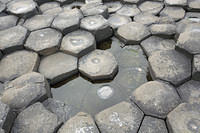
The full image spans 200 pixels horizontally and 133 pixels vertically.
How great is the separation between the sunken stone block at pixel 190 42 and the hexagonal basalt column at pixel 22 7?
1.86m

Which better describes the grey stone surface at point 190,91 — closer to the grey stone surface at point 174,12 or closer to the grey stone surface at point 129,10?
the grey stone surface at point 174,12

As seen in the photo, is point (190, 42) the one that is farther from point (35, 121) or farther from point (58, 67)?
point (35, 121)

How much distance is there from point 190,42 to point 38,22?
1745 mm

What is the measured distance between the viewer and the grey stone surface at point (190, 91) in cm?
145

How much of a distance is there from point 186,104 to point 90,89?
805 millimetres

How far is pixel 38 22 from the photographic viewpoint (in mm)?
2297

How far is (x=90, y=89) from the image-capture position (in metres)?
1.69

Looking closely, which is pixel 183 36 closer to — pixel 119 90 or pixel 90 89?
pixel 119 90

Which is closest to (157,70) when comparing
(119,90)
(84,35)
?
(119,90)

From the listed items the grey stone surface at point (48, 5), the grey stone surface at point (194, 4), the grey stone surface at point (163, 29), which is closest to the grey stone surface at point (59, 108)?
the grey stone surface at point (163, 29)

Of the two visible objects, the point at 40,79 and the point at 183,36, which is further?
the point at 183,36

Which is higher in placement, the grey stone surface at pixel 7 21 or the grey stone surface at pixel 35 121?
the grey stone surface at pixel 7 21

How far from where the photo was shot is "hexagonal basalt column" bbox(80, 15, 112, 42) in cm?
209

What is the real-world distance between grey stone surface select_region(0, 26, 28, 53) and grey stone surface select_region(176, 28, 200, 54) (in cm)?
162
